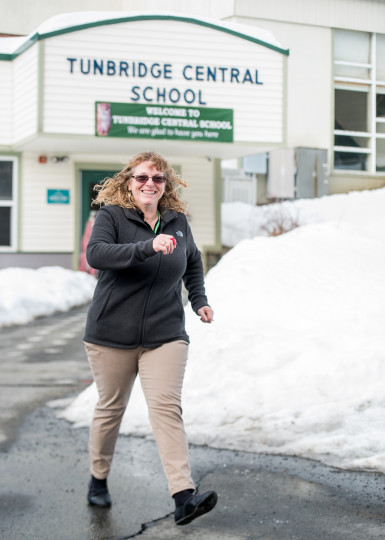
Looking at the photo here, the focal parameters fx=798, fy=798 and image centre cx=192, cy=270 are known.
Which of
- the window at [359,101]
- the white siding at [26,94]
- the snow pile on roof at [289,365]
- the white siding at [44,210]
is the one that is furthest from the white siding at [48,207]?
the snow pile on roof at [289,365]

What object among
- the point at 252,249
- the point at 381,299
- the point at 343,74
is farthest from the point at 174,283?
the point at 343,74

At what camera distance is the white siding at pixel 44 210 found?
17.3 m

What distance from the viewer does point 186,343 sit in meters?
4.15

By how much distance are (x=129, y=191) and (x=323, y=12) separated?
18710mm

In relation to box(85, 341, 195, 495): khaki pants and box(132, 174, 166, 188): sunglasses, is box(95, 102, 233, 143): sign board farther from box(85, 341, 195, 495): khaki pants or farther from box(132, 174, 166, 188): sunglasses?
box(85, 341, 195, 495): khaki pants

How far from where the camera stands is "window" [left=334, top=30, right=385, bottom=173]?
21891 millimetres

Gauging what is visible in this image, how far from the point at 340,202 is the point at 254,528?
16.7 metres

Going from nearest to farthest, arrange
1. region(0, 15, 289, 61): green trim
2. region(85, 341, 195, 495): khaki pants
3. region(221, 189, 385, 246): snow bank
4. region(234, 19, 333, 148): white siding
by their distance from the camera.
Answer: region(85, 341, 195, 495): khaki pants < region(0, 15, 289, 61): green trim < region(221, 189, 385, 246): snow bank < region(234, 19, 333, 148): white siding

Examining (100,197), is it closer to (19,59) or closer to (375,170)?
(19,59)

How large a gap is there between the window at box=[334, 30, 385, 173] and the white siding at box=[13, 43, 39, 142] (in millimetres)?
9250

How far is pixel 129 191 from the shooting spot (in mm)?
4230

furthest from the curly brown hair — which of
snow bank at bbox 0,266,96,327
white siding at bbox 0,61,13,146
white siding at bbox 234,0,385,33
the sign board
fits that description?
white siding at bbox 234,0,385,33

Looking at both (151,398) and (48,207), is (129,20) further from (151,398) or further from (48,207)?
(151,398)

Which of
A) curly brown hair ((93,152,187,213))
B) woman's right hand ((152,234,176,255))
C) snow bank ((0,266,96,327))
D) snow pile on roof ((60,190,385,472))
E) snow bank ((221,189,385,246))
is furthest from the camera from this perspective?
snow bank ((221,189,385,246))
